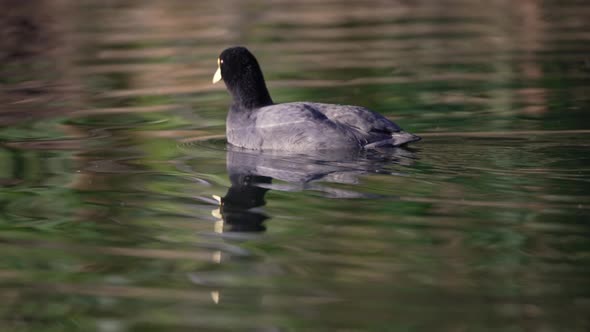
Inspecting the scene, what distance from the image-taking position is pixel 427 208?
685 centimetres

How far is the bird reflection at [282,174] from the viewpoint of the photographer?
23.1ft

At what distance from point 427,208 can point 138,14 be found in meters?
14.5

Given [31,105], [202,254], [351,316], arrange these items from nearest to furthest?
[351,316], [202,254], [31,105]

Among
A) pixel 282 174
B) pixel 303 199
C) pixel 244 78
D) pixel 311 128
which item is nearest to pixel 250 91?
pixel 244 78

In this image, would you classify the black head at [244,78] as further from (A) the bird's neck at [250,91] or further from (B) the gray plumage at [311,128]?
(B) the gray plumage at [311,128]

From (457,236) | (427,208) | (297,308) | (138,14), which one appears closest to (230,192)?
(427,208)

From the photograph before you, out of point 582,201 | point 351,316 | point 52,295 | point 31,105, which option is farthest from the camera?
point 31,105

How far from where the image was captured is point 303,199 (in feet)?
23.9

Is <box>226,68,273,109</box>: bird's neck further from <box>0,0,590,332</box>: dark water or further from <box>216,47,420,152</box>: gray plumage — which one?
<box>0,0,590,332</box>: dark water

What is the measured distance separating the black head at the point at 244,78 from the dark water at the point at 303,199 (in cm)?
56

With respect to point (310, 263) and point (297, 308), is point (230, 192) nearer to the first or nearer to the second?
point (310, 263)

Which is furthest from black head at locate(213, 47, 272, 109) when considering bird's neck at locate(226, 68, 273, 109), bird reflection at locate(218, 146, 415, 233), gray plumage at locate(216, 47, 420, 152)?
bird reflection at locate(218, 146, 415, 233)

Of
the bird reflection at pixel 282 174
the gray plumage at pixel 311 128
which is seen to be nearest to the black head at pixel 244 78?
the gray plumage at pixel 311 128

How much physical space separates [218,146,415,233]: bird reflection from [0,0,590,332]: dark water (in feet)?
0.10
